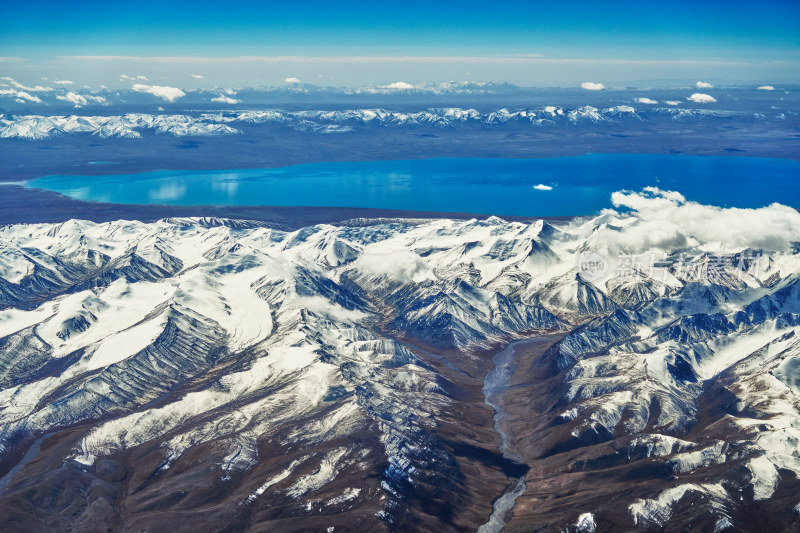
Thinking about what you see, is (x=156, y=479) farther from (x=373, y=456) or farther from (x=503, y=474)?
(x=503, y=474)

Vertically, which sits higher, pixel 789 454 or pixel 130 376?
pixel 789 454

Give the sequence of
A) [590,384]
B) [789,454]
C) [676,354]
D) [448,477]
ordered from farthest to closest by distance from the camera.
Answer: [676,354] < [590,384] < [448,477] < [789,454]

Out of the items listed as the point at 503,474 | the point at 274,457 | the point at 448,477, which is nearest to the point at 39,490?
the point at 274,457

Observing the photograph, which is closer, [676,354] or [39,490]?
[39,490]

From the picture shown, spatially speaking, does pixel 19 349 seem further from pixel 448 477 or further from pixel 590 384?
pixel 590 384

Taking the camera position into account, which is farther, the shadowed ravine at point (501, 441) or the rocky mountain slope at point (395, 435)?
the shadowed ravine at point (501, 441)

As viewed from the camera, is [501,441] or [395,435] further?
[501,441]

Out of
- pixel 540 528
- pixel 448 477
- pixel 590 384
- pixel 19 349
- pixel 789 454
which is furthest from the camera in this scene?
pixel 19 349

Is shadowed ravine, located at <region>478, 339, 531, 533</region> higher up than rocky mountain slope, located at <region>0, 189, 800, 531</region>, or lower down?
lower down

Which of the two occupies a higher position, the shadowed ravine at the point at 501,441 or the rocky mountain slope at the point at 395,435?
the rocky mountain slope at the point at 395,435

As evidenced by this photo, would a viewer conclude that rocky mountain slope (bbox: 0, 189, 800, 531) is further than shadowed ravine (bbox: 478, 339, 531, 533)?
No

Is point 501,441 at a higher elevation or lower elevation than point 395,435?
lower
